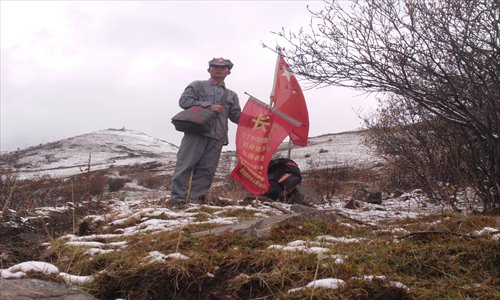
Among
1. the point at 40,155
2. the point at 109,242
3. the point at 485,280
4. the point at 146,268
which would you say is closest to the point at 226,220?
the point at 109,242

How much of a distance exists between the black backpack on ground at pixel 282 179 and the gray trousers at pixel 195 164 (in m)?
1.12

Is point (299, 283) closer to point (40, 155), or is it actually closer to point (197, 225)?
point (197, 225)

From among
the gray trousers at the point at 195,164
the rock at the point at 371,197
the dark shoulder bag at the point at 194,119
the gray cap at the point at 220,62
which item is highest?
the gray cap at the point at 220,62

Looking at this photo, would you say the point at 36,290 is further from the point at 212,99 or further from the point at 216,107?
the point at 212,99

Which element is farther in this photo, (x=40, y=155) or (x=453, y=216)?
(x=40, y=155)

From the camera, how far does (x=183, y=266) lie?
2.73 metres

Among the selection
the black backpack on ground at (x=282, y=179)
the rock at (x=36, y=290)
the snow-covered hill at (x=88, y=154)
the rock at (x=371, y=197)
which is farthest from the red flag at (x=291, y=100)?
the snow-covered hill at (x=88, y=154)

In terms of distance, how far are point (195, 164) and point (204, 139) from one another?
0.38 m

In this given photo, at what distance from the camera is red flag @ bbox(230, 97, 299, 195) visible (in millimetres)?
6012

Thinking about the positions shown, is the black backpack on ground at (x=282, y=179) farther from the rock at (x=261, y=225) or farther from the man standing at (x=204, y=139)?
the rock at (x=261, y=225)

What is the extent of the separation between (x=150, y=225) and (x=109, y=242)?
24.0 inches

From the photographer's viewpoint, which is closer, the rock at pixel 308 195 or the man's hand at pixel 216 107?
the man's hand at pixel 216 107

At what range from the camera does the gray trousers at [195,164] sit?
6.36 meters

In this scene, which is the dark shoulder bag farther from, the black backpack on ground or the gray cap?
the black backpack on ground
